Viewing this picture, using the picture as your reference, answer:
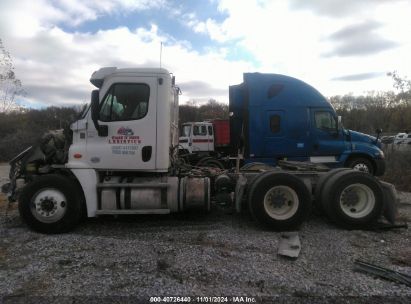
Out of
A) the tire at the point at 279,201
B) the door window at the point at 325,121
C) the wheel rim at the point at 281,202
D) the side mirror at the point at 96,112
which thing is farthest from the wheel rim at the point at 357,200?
the door window at the point at 325,121

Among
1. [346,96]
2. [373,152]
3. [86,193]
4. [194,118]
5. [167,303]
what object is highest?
[346,96]

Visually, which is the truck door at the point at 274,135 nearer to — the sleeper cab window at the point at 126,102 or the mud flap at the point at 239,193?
the mud flap at the point at 239,193

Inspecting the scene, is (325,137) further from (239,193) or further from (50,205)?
(50,205)

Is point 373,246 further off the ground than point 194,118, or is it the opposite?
point 194,118

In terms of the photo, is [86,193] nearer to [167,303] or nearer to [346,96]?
[167,303]

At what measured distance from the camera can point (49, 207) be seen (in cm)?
687

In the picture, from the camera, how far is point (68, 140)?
753 centimetres

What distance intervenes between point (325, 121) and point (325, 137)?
502 mm

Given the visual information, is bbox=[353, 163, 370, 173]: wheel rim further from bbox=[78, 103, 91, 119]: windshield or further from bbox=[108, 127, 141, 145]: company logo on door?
bbox=[78, 103, 91, 119]: windshield

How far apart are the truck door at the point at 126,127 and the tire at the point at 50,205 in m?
0.69

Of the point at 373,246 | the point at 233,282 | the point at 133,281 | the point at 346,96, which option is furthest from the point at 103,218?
the point at 346,96

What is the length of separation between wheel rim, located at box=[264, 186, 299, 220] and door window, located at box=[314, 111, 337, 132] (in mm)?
5250

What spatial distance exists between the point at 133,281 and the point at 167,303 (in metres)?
0.75

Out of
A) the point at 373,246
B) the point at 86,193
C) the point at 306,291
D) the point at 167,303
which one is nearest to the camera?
the point at 167,303
